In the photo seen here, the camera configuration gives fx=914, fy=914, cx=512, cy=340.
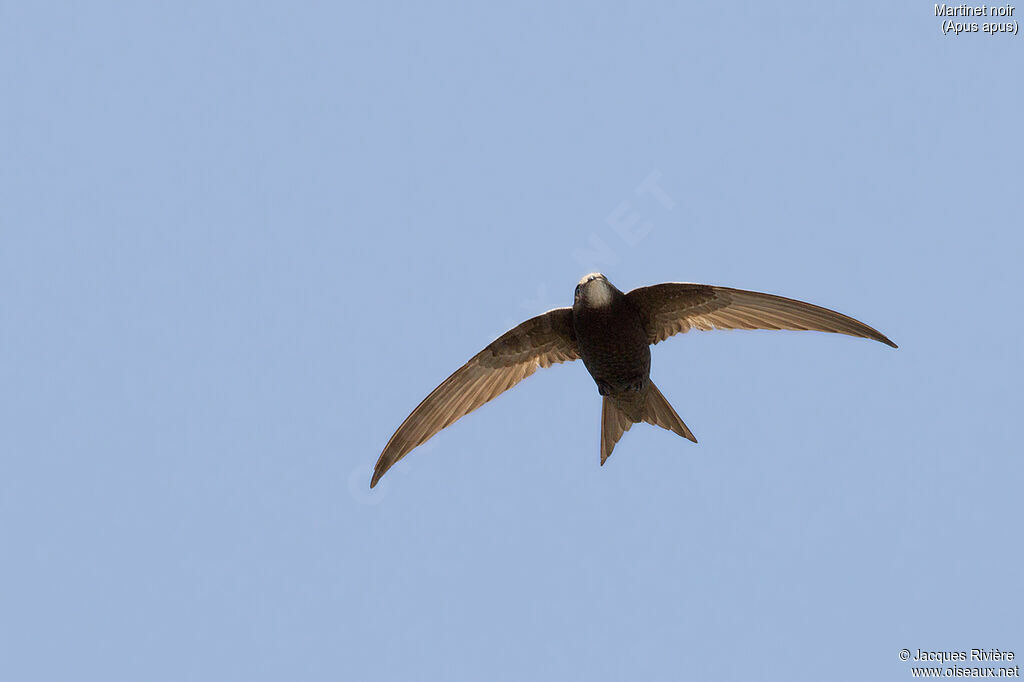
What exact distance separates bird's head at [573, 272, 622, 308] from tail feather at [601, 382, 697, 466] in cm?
93

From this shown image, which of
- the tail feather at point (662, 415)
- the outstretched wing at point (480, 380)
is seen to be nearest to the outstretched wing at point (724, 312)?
the tail feather at point (662, 415)

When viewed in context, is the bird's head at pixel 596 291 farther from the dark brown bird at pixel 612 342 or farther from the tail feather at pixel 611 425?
the tail feather at pixel 611 425

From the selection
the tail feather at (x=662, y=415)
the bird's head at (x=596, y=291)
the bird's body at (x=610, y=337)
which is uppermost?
the bird's head at (x=596, y=291)

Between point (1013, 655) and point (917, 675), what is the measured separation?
2.20ft

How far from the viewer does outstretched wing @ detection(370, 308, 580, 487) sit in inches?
267

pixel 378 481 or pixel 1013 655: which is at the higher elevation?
pixel 378 481

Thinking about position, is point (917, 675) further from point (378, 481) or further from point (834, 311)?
point (378, 481)

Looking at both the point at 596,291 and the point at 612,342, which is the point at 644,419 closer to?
the point at 612,342

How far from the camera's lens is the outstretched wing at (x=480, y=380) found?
22.3 ft

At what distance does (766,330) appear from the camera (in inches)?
257

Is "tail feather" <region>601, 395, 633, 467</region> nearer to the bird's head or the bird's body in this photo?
the bird's body

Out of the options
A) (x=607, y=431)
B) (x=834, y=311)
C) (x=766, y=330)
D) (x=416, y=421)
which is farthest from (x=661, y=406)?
(x=416, y=421)

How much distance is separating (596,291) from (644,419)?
1.34 m

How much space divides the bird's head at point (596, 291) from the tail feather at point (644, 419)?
0.93 metres
